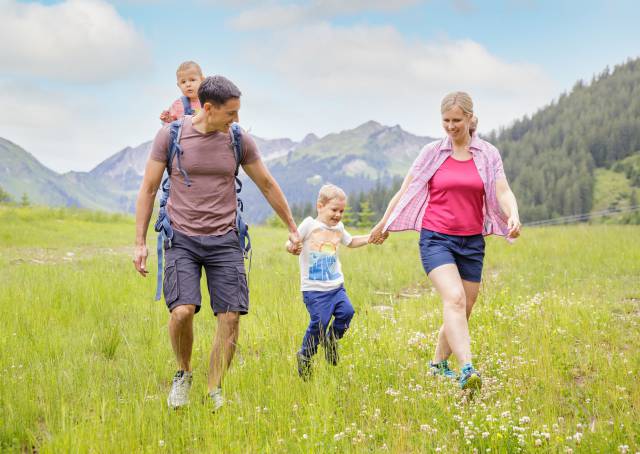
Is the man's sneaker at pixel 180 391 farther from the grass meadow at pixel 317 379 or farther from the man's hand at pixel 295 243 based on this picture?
the man's hand at pixel 295 243

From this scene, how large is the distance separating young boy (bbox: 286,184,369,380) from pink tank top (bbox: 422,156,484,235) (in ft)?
2.86

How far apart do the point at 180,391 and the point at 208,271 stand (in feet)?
3.23

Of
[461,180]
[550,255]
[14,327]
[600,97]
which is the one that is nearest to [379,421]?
[461,180]

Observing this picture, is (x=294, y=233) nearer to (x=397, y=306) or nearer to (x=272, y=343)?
(x=272, y=343)

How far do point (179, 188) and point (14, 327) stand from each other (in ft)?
10.8

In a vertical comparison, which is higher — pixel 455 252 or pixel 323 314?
pixel 455 252

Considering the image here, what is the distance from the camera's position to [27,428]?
3.96m

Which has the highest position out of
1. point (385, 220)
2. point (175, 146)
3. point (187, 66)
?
point (187, 66)

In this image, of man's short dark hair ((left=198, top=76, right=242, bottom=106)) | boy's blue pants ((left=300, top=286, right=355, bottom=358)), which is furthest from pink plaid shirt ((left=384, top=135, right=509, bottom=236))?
man's short dark hair ((left=198, top=76, right=242, bottom=106))

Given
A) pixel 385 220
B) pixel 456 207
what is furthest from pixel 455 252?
pixel 385 220

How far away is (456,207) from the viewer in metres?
5.07

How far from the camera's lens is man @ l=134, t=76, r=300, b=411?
443 cm

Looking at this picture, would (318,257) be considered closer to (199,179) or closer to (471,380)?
(199,179)

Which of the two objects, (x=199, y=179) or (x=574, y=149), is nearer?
(x=199, y=179)
